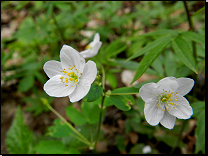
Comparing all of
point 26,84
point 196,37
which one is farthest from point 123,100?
point 26,84

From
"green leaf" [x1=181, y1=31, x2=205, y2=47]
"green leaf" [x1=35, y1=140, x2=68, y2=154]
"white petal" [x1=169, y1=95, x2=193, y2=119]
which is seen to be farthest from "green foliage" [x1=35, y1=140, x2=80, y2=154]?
A: "green leaf" [x1=181, y1=31, x2=205, y2=47]

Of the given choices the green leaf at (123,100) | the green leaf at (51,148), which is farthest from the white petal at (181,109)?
the green leaf at (51,148)

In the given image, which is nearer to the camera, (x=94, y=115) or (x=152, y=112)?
(x=152, y=112)

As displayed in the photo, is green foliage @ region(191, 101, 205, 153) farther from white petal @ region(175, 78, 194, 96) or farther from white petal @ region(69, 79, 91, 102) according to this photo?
white petal @ region(69, 79, 91, 102)

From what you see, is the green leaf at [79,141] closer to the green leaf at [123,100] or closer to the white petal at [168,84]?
the green leaf at [123,100]

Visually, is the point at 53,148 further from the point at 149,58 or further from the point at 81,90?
the point at 149,58

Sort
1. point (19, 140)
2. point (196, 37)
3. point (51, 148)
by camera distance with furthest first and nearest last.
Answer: point (19, 140)
point (51, 148)
point (196, 37)
